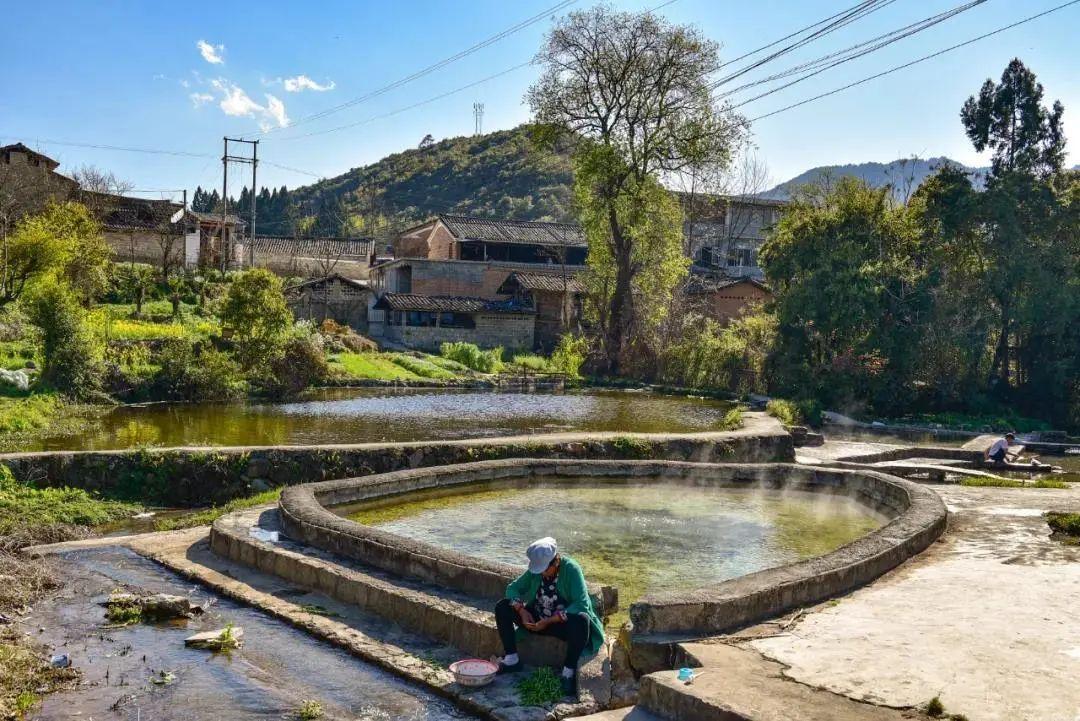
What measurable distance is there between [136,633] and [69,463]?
7005 mm

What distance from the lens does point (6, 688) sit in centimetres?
646

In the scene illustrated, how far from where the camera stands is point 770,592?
7.55 m

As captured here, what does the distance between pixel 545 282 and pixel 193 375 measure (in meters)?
25.7

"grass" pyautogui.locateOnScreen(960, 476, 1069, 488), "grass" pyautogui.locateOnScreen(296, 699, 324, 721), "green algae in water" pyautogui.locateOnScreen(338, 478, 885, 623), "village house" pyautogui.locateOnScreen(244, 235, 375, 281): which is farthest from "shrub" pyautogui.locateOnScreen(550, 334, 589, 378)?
"grass" pyautogui.locateOnScreen(296, 699, 324, 721)

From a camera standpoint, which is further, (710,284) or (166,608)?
(710,284)

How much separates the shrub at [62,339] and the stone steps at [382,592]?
15119mm

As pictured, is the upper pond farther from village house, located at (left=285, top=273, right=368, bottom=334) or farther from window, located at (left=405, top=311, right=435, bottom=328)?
village house, located at (left=285, top=273, right=368, bottom=334)

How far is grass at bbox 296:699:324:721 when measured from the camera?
6.33 metres

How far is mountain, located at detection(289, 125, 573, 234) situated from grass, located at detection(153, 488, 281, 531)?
245 feet

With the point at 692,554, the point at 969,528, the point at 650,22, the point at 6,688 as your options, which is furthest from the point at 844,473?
the point at 650,22

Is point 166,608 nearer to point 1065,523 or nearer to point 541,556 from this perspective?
point 541,556

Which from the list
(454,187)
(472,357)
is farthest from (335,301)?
(454,187)

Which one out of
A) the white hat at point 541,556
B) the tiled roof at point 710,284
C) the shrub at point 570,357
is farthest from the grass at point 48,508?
the tiled roof at point 710,284

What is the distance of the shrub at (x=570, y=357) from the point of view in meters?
39.2
